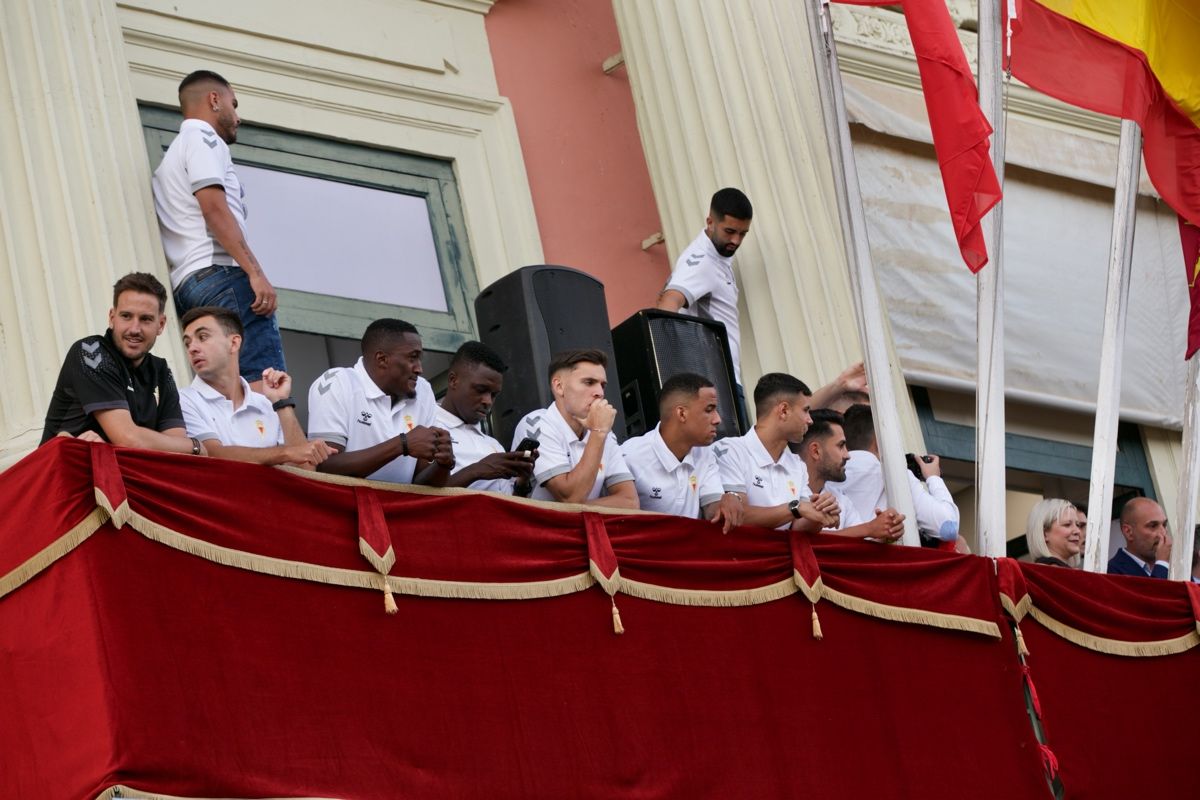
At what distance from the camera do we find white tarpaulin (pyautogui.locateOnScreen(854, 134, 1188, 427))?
505 inches

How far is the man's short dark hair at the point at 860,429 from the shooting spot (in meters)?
10.1

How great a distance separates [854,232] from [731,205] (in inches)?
46.4

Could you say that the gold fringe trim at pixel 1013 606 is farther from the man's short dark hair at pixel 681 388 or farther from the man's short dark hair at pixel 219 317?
the man's short dark hair at pixel 219 317

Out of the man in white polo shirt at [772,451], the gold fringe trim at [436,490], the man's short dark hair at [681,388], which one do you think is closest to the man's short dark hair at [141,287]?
the gold fringe trim at [436,490]

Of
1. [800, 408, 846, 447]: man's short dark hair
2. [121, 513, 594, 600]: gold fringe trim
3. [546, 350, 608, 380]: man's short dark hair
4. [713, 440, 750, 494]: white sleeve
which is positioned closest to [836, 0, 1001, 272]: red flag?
[800, 408, 846, 447]: man's short dark hair

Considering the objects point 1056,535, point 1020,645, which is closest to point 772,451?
point 1020,645

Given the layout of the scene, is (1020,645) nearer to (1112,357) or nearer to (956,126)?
(1112,357)

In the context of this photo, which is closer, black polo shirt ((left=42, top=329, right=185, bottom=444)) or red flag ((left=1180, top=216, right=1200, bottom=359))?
black polo shirt ((left=42, top=329, right=185, bottom=444))

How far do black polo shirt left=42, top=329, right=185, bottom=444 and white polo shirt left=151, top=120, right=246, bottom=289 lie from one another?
1.84 metres

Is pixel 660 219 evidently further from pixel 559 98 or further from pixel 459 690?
pixel 459 690

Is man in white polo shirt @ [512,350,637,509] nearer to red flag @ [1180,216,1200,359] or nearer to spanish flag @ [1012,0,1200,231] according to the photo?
spanish flag @ [1012,0,1200,231]

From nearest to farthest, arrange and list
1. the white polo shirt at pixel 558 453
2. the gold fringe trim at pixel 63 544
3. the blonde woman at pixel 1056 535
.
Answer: the gold fringe trim at pixel 63 544, the white polo shirt at pixel 558 453, the blonde woman at pixel 1056 535

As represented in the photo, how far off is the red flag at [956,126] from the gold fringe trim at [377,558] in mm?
3187

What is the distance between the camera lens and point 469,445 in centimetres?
835
